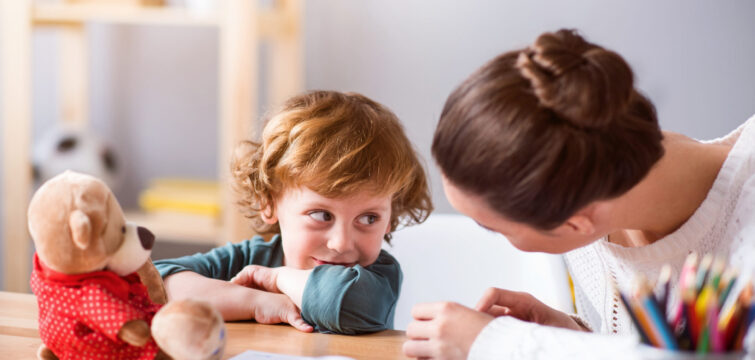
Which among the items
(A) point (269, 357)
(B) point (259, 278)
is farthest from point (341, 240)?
(A) point (269, 357)

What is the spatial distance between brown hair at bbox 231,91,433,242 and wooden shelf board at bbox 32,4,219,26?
0.98 metres

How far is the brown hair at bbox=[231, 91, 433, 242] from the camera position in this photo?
1.01 meters

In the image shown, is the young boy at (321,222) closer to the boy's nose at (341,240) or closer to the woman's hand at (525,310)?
the boy's nose at (341,240)

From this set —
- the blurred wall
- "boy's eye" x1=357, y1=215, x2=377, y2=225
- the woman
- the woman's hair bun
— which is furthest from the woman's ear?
the blurred wall

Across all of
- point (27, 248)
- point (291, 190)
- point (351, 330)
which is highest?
point (291, 190)

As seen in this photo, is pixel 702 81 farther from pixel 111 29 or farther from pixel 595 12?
pixel 111 29

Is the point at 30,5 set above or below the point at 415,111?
above

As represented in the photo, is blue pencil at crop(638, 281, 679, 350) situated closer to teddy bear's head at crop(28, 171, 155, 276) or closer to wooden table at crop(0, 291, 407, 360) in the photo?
wooden table at crop(0, 291, 407, 360)

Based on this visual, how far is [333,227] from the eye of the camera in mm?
1030

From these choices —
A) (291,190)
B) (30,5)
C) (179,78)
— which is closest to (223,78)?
(179,78)

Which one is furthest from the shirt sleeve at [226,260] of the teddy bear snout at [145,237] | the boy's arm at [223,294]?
→ the teddy bear snout at [145,237]

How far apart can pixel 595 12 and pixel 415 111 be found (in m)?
0.61

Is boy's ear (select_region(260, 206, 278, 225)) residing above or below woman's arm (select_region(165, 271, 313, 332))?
above

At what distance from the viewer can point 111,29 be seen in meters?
2.46
